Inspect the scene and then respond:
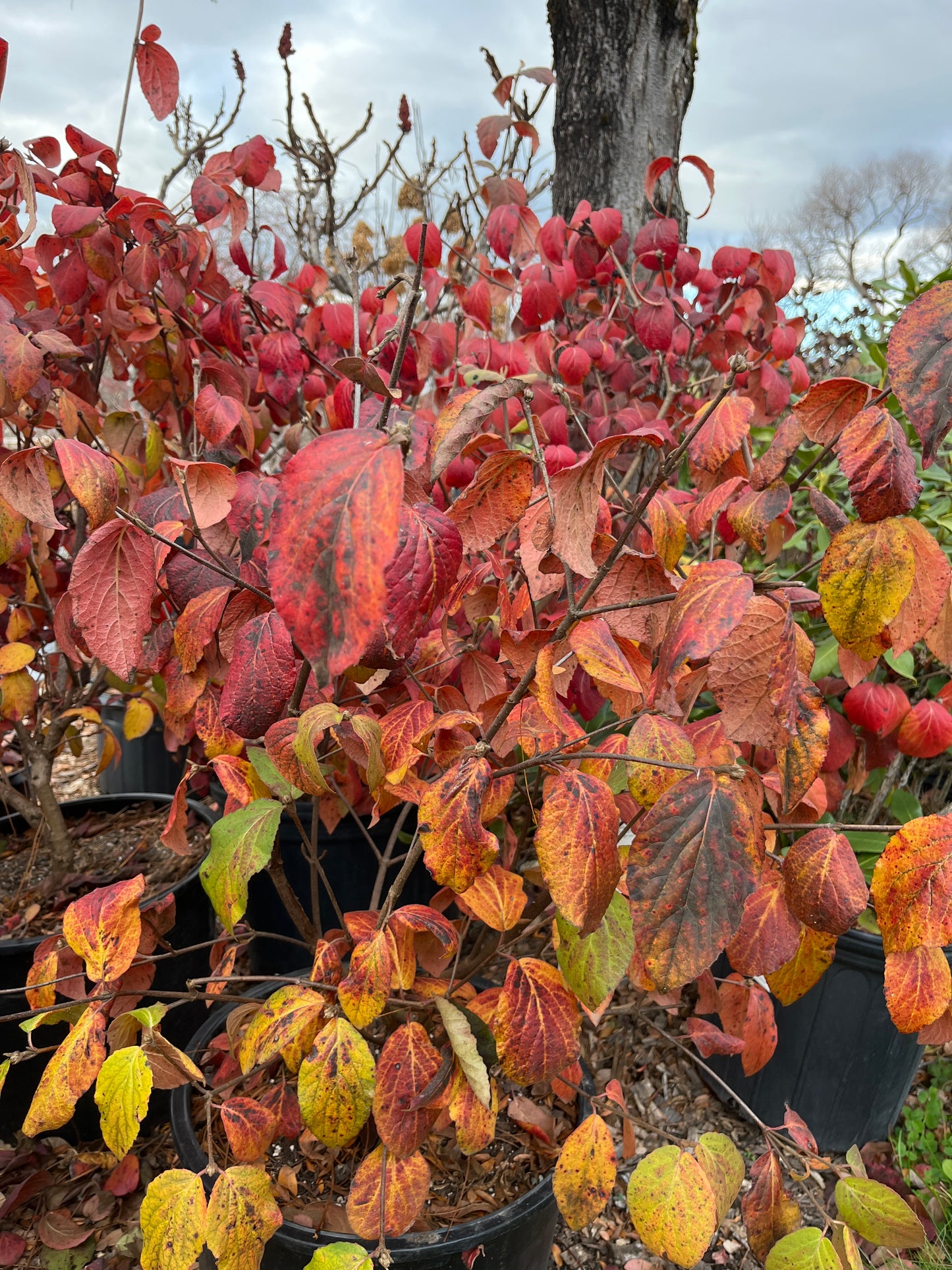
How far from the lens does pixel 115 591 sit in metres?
0.85

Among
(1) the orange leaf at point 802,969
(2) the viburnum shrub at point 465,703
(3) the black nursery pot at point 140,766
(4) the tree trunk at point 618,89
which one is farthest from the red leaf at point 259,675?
(4) the tree trunk at point 618,89

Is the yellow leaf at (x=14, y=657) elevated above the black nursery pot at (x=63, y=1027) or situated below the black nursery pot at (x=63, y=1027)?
Answer: above

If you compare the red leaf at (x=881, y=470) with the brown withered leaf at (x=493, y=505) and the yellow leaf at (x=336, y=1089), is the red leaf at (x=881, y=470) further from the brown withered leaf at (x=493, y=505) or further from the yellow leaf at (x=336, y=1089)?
the yellow leaf at (x=336, y=1089)

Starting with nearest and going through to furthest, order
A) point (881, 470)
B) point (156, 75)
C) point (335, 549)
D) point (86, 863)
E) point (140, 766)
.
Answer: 1. point (335, 549)
2. point (881, 470)
3. point (156, 75)
4. point (86, 863)
5. point (140, 766)

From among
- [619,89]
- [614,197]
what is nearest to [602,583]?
[614,197]

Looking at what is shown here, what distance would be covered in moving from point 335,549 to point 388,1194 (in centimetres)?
89

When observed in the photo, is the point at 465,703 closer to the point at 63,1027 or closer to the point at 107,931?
the point at 107,931

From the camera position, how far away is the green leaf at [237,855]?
929mm

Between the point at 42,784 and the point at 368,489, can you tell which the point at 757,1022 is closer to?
the point at 368,489

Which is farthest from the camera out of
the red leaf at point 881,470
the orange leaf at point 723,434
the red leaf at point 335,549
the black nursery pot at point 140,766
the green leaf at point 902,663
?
the black nursery pot at point 140,766

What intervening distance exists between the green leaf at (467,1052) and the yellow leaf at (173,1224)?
0.28 metres

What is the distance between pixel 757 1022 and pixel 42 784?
167cm

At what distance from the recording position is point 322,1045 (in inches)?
32.0

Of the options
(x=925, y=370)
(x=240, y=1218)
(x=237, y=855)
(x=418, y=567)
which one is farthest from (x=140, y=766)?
(x=925, y=370)
